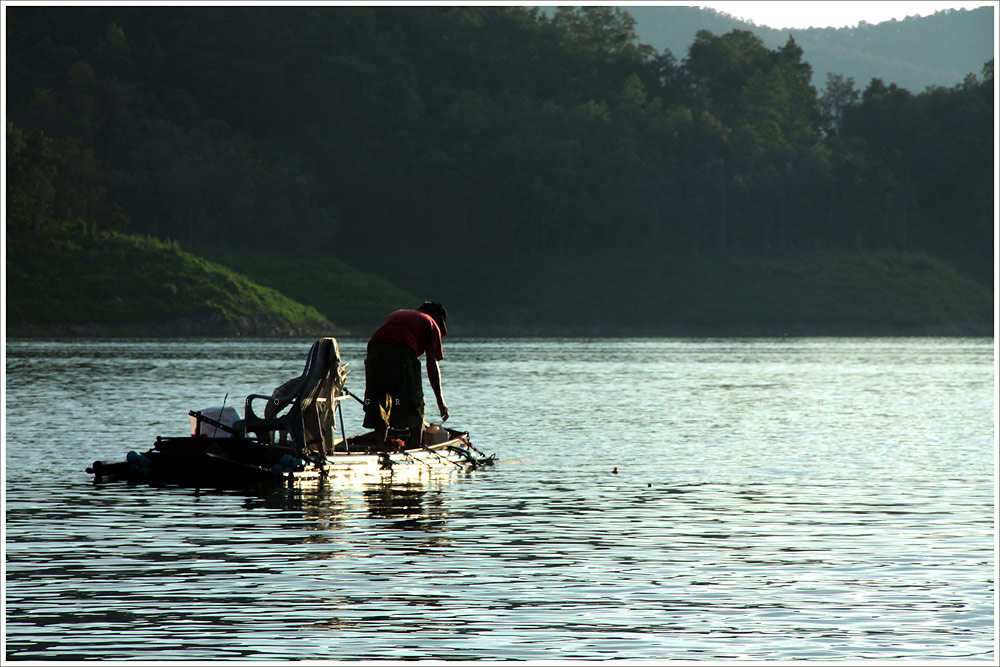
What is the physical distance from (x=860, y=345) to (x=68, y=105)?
90.6 metres

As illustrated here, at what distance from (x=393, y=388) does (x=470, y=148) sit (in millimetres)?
151110

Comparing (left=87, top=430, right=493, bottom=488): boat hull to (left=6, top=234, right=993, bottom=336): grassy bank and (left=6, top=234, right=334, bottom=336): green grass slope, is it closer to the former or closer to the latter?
(left=6, top=234, right=334, bottom=336): green grass slope

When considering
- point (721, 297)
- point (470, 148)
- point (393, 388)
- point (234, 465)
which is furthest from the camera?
point (470, 148)

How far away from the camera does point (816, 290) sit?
5876 inches

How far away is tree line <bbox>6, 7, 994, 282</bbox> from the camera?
16075cm

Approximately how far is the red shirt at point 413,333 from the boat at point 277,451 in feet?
3.43

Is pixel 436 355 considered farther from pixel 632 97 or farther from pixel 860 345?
pixel 632 97

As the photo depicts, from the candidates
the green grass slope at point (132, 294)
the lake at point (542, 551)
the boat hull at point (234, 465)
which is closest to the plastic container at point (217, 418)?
the boat hull at point (234, 465)

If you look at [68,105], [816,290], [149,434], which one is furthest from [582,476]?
[68,105]

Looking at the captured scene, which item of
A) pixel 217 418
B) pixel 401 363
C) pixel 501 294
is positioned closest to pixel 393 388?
pixel 401 363

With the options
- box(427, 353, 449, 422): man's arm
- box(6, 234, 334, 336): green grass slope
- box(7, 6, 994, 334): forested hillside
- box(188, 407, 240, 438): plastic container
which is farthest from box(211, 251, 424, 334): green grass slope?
box(188, 407, 240, 438): plastic container

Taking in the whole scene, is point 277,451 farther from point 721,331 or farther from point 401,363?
point 721,331

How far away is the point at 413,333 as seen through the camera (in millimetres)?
25156

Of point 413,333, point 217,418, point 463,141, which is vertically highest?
point 463,141
